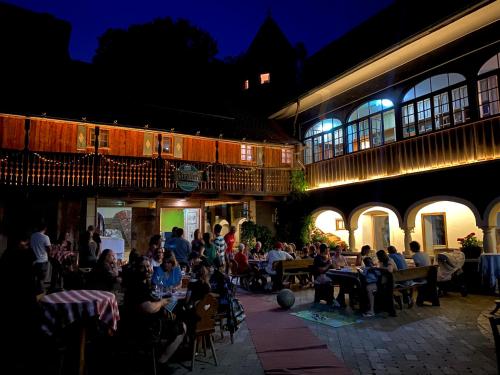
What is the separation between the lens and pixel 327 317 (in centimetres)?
762

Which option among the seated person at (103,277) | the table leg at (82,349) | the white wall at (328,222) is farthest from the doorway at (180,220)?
the table leg at (82,349)

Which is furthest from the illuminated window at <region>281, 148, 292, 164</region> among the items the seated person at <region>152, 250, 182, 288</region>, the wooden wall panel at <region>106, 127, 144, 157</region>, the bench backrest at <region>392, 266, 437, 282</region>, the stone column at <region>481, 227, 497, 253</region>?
the seated person at <region>152, 250, 182, 288</region>

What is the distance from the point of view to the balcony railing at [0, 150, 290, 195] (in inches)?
443

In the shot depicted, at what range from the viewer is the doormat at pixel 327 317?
7205mm

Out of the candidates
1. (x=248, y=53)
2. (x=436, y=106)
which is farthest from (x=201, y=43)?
(x=436, y=106)

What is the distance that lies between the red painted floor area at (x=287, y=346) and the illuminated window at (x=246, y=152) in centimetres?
980

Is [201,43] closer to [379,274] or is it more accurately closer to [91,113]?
[91,113]

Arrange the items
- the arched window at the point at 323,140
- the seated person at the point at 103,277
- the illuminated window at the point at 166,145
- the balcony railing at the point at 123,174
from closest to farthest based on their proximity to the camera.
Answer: the seated person at the point at 103,277
the balcony railing at the point at 123,174
the illuminated window at the point at 166,145
the arched window at the point at 323,140

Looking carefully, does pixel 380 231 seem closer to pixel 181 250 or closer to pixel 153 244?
pixel 181 250

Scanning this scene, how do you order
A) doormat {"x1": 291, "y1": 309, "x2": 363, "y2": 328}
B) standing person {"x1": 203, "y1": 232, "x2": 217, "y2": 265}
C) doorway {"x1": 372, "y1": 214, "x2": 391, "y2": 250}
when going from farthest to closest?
doorway {"x1": 372, "y1": 214, "x2": 391, "y2": 250} → standing person {"x1": 203, "y1": 232, "x2": 217, "y2": 265} → doormat {"x1": 291, "y1": 309, "x2": 363, "y2": 328}

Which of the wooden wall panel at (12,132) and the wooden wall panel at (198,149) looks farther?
the wooden wall panel at (198,149)

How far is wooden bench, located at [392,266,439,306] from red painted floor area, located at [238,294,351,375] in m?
2.60

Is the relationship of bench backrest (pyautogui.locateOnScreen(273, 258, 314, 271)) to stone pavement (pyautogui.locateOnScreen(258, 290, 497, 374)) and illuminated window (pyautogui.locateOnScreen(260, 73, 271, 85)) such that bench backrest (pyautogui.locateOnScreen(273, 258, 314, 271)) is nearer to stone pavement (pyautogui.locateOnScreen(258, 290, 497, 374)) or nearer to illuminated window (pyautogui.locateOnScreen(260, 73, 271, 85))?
stone pavement (pyautogui.locateOnScreen(258, 290, 497, 374))

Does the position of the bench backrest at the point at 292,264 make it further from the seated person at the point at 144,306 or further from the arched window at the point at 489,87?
the arched window at the point at 489,87
